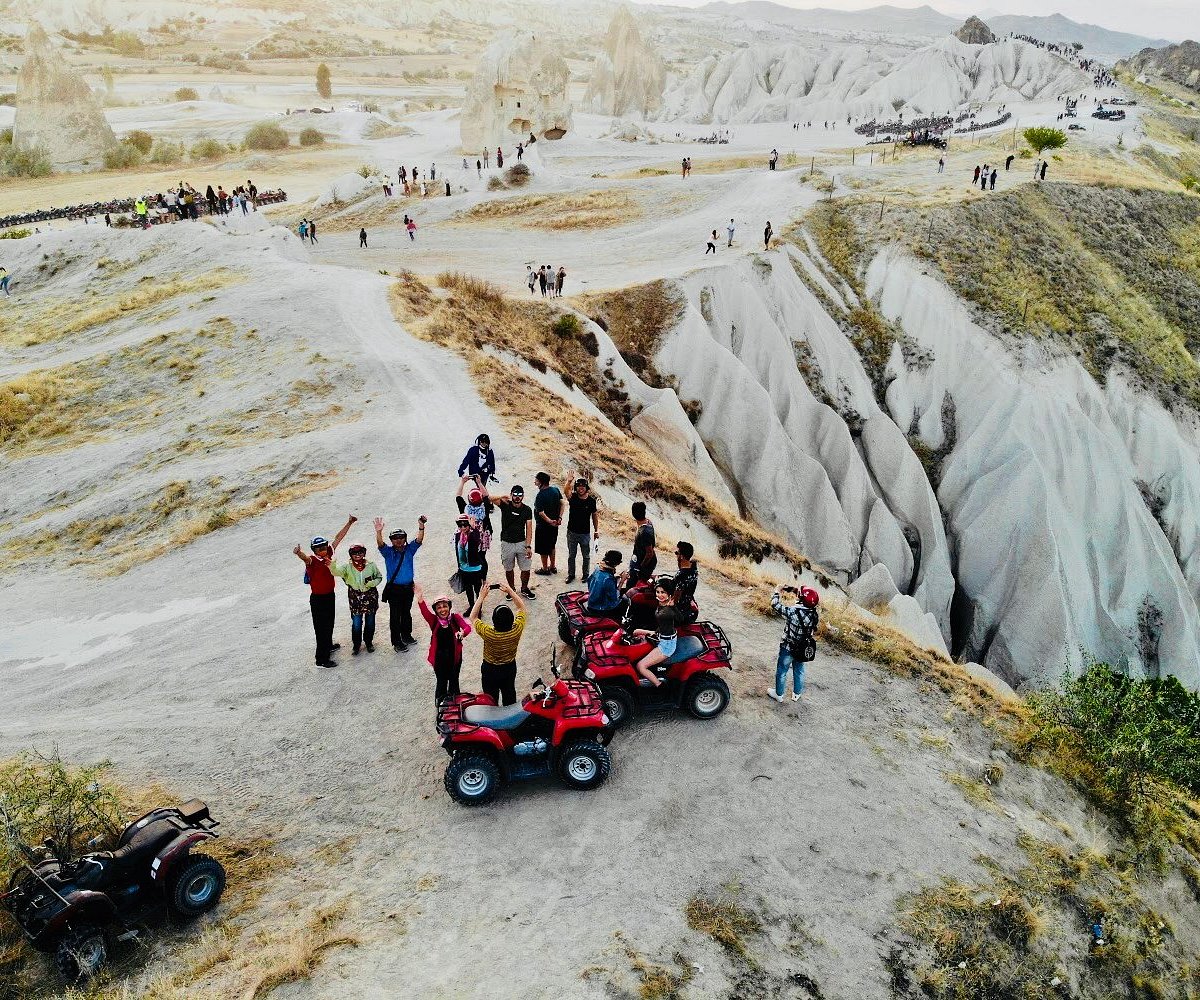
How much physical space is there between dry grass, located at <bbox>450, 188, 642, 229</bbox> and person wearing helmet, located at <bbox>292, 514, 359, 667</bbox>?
3929 centimetres

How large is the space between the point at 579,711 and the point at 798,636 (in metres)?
3.46

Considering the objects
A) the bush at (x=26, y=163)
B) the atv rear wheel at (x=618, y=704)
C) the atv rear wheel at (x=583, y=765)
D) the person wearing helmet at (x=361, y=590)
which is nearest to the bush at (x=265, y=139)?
the bush at (x=26, y=163)

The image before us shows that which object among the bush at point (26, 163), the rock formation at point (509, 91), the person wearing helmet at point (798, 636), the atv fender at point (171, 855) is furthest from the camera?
the bush at point (26, 163)

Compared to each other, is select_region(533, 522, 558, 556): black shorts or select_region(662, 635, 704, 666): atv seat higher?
select_region(662, 635, 704, 666): atv seat

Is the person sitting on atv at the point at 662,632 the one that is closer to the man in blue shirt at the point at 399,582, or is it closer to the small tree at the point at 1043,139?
the man in blue shirt at the point at 399,582

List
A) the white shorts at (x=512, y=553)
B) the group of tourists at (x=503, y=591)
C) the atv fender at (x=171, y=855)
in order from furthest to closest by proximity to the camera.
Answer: the white shorts at (x=512, y=553) < the group of tourists at (x=503, y=591) < the atv fender at (x=171, y=855)

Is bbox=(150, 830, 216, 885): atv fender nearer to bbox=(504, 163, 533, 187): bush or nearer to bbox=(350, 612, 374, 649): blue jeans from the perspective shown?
bbox=(350, 612, 374, 649): blue jeans

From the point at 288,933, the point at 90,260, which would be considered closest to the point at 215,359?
the point at 90,260

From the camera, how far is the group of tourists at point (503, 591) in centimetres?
966

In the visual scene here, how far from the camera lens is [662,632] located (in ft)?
33.4

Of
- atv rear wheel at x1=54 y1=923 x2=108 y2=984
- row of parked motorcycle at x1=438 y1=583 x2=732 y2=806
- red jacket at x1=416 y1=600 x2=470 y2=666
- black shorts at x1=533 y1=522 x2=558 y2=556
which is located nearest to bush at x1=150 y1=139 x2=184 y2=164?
black shorts at x1=533 y1=522 x2=558 y2=556

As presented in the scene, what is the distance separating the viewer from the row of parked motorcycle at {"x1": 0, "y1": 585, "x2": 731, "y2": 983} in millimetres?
6832

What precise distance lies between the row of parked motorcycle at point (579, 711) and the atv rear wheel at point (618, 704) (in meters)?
0.01

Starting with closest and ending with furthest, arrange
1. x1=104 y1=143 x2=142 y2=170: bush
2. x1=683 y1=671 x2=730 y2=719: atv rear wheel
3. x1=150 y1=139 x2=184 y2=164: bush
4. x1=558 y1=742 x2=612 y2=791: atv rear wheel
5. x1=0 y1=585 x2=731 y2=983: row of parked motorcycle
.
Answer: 1. x1=0 y1=585 x2=731 y2=983: row of parked motorcycle
2. x1=558 y1=742 x2=612 y2=791: atv rear wheel
3. x1=683 y1=671 x2=730 y2=719: atv rear wheel
4. x1=104 y1=143 x2=142 y2=170: bush
5. x1=150 y1=139 x2=184 y2=164: bush
